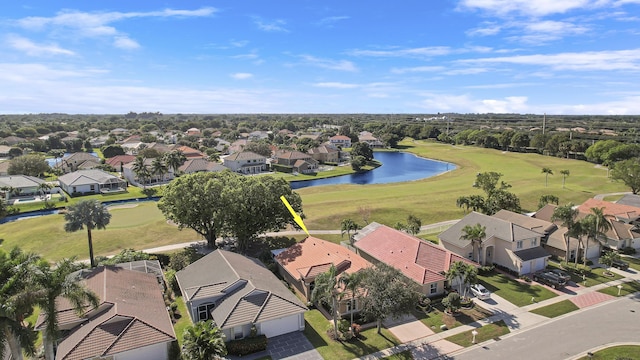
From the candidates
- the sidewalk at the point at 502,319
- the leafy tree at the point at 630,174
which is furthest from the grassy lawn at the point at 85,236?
the leafy tree at the point at 630,174

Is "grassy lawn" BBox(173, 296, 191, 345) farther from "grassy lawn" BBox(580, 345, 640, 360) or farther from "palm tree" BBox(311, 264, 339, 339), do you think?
"grassy lawn" BBox(580, 345, 640, 360)

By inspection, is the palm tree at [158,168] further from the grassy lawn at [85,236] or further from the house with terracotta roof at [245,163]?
the grassy lawn at [85,236]

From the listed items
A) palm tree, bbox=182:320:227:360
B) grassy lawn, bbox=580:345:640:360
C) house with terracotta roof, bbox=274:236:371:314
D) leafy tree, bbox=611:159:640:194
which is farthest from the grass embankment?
palm tree, bbox=182:320:227:360

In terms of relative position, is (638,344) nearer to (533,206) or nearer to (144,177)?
(533,206)

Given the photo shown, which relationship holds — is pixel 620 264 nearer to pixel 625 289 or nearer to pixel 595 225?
pixel 595 225

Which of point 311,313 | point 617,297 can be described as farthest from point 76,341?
point 617,297

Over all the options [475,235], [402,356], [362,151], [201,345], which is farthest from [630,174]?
[201,345]
